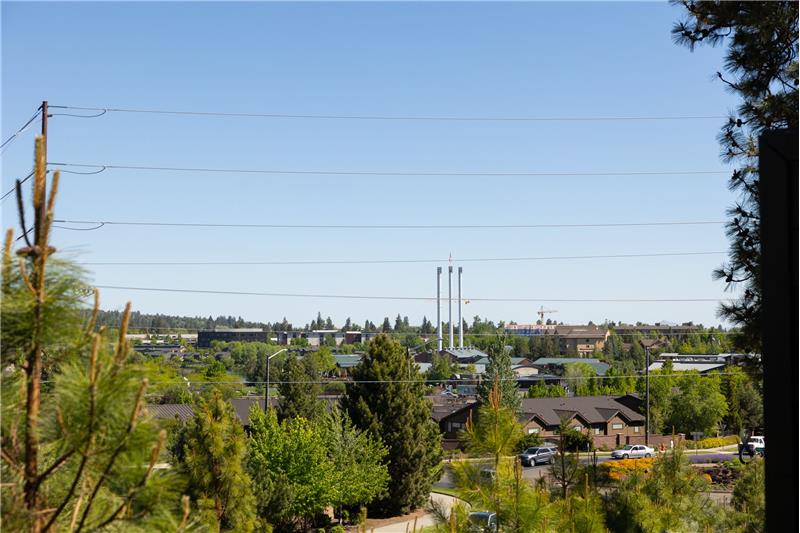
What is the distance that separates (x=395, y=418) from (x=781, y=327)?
27.0 meters

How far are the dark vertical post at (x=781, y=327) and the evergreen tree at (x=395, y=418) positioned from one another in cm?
2644

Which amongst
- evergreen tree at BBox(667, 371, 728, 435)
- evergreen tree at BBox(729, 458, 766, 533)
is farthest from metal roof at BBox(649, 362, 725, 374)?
evergreen tree at BBox(729, 458, 766, 533)

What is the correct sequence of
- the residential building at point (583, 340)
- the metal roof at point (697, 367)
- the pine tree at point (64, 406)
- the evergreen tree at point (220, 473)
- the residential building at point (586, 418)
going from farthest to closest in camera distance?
the residential building at point (583, 340) < the metal roof at point (697, 367) < the residential building at point (586, 418) < the evergreen tree at point (220, 473) < the pine tree at point (64, 406)

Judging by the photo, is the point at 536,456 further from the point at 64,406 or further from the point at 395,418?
the point at 64,406

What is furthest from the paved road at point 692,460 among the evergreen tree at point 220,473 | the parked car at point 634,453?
the evergreen tree at point 220,473

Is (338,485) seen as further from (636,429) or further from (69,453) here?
(636,429)

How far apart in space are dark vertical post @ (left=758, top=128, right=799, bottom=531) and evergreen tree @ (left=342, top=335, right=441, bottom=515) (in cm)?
2644

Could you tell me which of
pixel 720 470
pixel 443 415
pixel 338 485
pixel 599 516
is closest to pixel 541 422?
pixel 443 415

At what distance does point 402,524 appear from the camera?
89.2 ft

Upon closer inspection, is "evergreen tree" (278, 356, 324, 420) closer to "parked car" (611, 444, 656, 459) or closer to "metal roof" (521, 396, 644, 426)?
"parked car" (611, 444, 656, 459)

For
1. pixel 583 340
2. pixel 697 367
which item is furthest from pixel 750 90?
pixel 583 340

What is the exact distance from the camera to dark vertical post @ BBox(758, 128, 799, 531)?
1.75 metres

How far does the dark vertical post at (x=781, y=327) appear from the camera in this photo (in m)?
1.75

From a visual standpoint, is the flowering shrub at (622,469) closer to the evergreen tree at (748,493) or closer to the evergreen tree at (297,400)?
the evergreen tree at (748,493)
